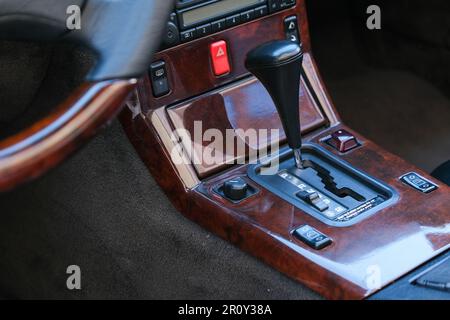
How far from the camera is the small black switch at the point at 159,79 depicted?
122cm

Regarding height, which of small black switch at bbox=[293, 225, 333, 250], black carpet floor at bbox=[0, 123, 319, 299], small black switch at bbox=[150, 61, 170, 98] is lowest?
black carpet floor at bbox=[0, 123, 319, 299]

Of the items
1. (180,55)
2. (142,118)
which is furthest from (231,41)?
(142,118)

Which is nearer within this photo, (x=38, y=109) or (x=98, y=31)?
(x=98, y=31)

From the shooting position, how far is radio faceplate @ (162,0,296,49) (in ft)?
3.97

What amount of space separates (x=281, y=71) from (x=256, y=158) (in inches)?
8.3

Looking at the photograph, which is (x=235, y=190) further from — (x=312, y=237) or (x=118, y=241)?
(x=118, y=241)

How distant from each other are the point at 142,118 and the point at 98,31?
0.31m

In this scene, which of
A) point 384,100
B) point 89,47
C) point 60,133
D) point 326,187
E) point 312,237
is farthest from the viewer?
Result: point 384,100

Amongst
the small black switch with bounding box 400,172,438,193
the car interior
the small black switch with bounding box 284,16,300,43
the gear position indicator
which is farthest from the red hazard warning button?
the small black switch with bounding box 400,172,438,193

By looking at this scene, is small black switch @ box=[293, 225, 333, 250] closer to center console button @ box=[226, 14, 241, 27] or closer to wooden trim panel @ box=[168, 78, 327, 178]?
wooden trim panel @ box=[168, 78, 327, 178]

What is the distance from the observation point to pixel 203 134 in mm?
1246

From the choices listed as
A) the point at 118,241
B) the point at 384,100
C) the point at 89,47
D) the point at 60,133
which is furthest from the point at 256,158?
the point at 384,100

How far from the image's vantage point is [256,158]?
1.27 meters

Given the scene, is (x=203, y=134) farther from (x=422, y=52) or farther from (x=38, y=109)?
(x=422, y=52)
